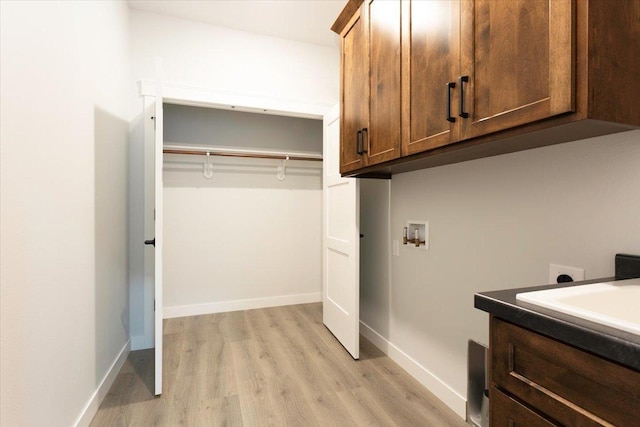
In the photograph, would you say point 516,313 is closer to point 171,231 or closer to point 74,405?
point 74,405

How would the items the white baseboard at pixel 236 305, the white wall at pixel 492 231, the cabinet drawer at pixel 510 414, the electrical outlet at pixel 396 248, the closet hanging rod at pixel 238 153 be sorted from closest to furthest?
the cabinet drawer at pixel 510 414, the white wall at pixel 492 231, the electrical outlet at pixel 396 248, the closet hanging rod at pixel 238 153, the white baseboard at pixel 236 305

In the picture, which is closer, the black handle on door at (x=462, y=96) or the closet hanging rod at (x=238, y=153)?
the black handle on door at (x=462, y=96)

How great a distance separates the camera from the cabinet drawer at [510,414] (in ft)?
2.31

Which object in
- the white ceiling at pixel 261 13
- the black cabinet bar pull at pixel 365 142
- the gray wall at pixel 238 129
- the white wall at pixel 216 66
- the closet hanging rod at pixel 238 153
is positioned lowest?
the black cabinet bar pull at pixel 365 142

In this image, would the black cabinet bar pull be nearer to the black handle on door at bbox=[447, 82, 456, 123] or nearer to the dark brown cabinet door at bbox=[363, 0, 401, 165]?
the dark brown cabinet door at bbox=[363, 0, 401, 165]

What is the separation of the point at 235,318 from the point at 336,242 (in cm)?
141

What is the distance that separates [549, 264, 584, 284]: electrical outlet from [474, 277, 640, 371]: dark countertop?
0.53 meters

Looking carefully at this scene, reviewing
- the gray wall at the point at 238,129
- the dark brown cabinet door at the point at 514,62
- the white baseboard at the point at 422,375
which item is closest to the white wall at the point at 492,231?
the white baseboard at the point at 422,375

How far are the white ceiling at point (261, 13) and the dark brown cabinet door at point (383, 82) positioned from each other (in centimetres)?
120

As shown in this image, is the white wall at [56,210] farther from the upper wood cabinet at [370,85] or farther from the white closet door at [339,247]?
the white closet door at [339,247]

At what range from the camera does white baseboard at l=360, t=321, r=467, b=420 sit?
172 centimetres

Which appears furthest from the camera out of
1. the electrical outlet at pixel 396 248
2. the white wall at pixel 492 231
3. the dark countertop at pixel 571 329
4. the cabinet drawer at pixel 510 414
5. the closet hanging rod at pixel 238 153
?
the closet hanging rod at pixel 238 153

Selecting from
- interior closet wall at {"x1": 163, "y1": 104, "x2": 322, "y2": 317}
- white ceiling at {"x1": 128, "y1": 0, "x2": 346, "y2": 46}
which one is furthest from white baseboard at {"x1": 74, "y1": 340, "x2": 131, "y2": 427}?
white ceiling at {"x1": 128, "y1": 0, "x2": 346, "y2": 46}

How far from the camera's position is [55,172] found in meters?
1.39
